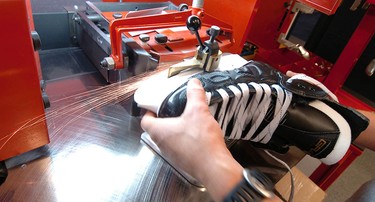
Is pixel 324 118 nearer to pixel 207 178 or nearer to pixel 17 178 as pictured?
pixel 207 178

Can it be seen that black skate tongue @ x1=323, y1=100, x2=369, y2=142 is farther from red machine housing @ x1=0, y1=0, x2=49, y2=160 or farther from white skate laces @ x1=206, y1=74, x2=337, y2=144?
red machine housing @ x1=0, y1=0, x2=49, y2=160

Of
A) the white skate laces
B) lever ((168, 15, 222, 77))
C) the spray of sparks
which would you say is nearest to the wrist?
the white skate laces

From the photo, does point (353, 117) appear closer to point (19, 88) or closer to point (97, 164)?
point (97, 164)

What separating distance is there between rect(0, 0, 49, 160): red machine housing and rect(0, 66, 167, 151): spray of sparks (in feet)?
0.42

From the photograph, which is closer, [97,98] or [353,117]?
[353,117]

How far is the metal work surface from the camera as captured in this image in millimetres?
516

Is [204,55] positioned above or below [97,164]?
above

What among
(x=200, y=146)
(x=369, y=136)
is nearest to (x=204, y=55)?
(x=200, y=146)

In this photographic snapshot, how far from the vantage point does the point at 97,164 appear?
1.89 feet

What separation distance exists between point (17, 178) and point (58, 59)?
1.94 ft

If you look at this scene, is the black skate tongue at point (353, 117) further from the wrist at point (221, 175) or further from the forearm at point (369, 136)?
the wrist at point (221, 175)

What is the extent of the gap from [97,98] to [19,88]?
365mm

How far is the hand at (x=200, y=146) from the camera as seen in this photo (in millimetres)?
373

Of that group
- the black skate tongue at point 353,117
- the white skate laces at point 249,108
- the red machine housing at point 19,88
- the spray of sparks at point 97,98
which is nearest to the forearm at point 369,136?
the black skate tongue at point 353,117
